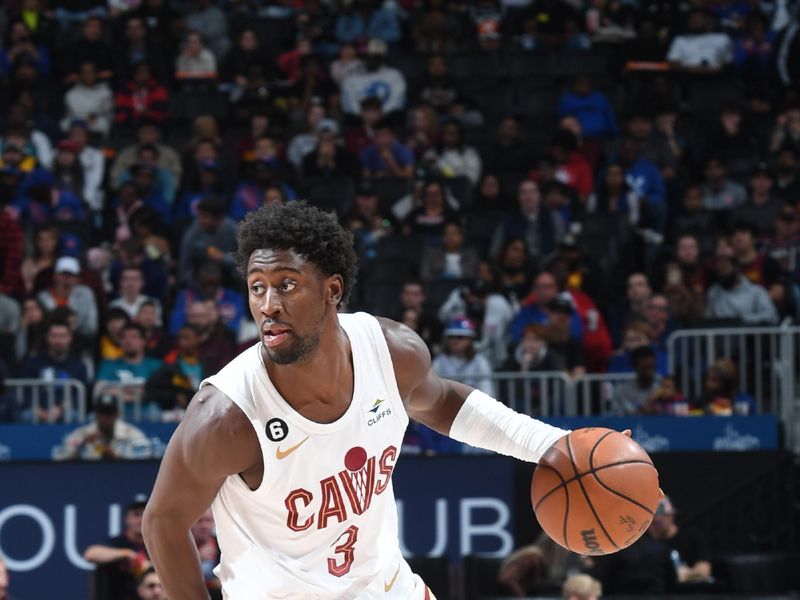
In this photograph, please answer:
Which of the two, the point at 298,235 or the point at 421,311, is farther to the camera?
the point at 421,311

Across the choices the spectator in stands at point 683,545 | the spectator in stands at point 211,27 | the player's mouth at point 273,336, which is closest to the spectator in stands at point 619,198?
the spectator in stands at point 683,545

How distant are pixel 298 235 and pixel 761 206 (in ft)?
34.2

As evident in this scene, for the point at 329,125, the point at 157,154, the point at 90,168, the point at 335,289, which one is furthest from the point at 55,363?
the point at 335,289

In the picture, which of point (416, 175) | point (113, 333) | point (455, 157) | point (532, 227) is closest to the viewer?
point (113, 333)

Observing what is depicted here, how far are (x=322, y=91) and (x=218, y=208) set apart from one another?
11.5ft

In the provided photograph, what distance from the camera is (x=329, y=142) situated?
49.5 feet

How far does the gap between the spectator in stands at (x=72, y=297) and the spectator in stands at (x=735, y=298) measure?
510 cm

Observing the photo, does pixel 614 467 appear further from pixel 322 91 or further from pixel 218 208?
pixel 322 91

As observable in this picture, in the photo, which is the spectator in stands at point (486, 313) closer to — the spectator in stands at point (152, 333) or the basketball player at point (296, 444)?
the spectator in stands at point (152, 333)

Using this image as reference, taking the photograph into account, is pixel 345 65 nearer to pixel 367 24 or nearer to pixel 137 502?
pixel 367 24

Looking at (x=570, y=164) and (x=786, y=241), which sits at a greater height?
(x=570, y=164)

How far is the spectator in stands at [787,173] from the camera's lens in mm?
14688

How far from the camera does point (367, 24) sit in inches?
687

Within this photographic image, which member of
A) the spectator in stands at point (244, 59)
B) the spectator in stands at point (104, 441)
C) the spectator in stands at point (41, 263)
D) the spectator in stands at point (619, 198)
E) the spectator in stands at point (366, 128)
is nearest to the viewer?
the spectator in stands at point (104, 441)
